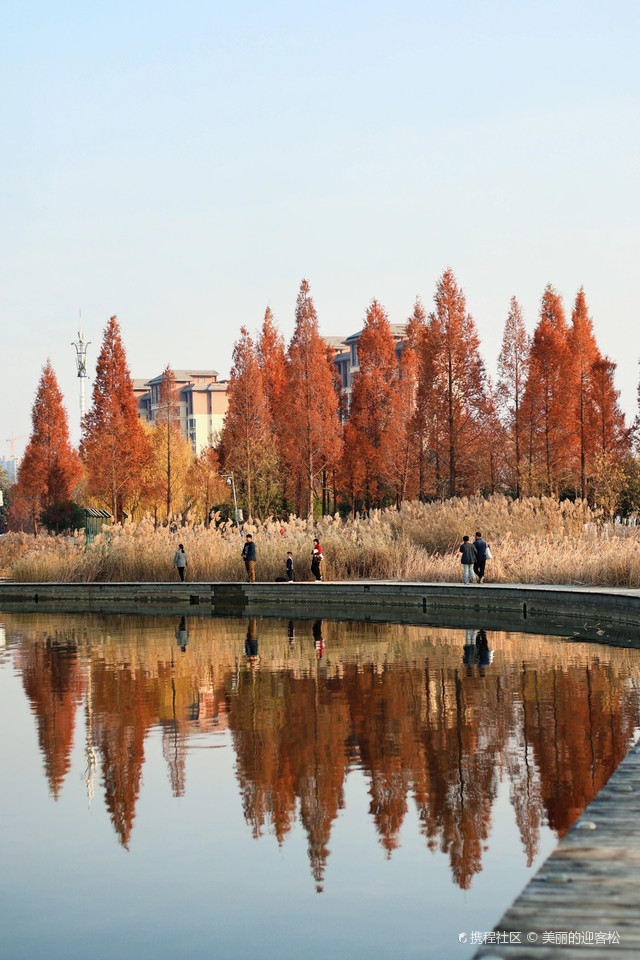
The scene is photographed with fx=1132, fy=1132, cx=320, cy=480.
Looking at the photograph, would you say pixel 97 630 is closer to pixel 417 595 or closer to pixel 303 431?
pixel 417 595

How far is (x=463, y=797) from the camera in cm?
840

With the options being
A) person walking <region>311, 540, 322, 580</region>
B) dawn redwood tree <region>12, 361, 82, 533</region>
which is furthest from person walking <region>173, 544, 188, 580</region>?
dawn redwood tree <region>12, 361, 82, 533</region>

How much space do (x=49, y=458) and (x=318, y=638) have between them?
35.8 m

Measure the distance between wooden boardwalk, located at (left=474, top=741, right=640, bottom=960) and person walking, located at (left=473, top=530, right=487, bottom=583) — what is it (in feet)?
58.8

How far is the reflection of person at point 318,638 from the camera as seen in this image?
56.7 feet

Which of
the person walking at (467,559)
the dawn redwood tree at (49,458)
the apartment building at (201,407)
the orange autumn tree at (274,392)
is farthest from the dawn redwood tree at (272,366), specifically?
the apartment building at (201,407)

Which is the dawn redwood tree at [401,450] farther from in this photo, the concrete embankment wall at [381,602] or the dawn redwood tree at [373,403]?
the concrete embankment wall at [381,602]

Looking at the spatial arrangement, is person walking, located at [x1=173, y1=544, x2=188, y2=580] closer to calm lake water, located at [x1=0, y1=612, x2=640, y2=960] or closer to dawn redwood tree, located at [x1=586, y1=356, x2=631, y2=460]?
calm lake water, located at [x1=0, y1=612, x2=640, y2=960]

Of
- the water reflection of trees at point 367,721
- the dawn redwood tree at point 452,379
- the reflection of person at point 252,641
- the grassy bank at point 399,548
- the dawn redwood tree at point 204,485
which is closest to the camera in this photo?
the water reflection of trees at point 367,721

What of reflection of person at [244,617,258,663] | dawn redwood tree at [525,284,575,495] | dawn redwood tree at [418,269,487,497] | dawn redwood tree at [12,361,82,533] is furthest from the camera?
dawn redwood tree at [12,361,82,533]

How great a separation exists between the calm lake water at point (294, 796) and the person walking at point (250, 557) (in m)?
10.3

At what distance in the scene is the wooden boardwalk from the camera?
13.8 ft

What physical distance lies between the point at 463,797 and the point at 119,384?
40417mm

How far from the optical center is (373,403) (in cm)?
4662
